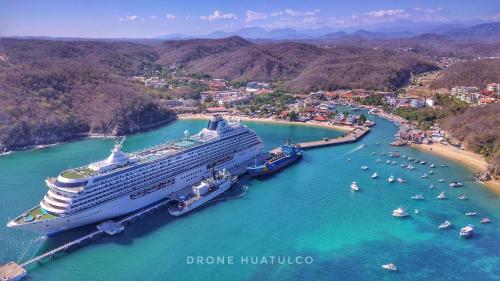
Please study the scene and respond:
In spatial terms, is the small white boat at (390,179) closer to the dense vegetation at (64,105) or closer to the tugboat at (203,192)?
the tugboat at (203,192)

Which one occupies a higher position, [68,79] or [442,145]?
[68,79]

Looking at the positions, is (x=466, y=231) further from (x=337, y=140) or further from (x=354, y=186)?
(x=337, y=140)

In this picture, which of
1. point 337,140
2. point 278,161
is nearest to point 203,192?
point 278,161

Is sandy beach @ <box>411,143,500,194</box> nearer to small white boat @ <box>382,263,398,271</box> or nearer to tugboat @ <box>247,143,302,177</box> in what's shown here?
tugboat @ <box>247,143,302,177</box>

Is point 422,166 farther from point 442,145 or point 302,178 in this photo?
point 302,178

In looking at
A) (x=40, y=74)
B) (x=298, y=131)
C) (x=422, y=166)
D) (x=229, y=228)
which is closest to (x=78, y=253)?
(x=229, y=228)

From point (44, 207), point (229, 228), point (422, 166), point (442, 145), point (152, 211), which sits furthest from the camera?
point (442, 145)

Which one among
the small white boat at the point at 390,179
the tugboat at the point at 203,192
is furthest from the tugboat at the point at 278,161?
the small white boat at the point at 390,179
